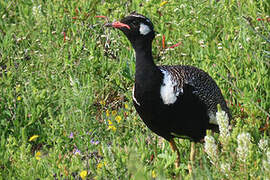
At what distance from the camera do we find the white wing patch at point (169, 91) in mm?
3746

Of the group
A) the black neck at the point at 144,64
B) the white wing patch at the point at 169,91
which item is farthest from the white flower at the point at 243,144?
the black neck at the point at 144,64

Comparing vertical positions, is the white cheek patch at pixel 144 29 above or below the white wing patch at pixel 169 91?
above

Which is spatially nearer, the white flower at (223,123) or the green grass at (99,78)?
the white flower at (223,123)

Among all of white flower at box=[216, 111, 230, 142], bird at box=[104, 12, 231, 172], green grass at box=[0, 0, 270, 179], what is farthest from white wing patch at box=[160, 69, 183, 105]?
white flower at box=[216, 111, 230, 142]

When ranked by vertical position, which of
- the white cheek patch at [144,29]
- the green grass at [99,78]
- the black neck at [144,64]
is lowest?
the green grass at [99,78]

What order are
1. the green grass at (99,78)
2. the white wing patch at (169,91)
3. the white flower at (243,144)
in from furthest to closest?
1. the green grass at (99,78)
2. the white wing patch at (169,91)
3. the white flower at (243,144)

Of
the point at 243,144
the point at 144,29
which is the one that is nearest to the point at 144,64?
the point at 144,29

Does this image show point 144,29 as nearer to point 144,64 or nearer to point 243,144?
point 144,64

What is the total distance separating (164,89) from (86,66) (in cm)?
162

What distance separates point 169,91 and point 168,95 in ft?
0.11

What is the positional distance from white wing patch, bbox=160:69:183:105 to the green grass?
1.18 feet

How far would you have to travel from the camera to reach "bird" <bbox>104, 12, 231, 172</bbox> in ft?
12.3

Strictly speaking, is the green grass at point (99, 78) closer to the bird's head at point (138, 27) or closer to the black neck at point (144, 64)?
the black neck at point (144, 64)

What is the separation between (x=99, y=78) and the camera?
17.2 feet
